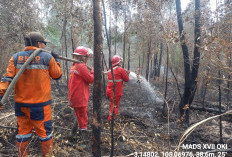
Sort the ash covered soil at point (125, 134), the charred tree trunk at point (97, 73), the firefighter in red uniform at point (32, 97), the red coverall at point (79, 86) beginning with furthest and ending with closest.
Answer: the red coverall at point (79, 86)
the ash covered soil at point (125, 134)
the firefighter in red uniform at point (32, 97)
the charred tree trunk at point (97, 73)

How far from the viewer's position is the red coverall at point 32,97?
239cm

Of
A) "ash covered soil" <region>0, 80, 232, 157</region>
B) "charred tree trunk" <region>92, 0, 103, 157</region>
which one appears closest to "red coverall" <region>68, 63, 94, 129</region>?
"ash covered soil" <region>0, 80, 232, 157</region>

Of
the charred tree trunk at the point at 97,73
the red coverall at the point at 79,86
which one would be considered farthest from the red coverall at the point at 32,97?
the red coverall at the point at 79,86

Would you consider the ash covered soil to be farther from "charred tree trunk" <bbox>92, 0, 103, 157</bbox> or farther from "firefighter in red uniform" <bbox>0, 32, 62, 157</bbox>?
"charred tree trunk" <bbox>92, 0, 103, 157</bbox>

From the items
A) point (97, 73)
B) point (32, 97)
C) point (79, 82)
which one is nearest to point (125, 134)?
point (97, 73)

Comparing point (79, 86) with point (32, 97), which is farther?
point (79, 86)

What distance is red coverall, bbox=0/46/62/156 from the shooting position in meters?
2.39

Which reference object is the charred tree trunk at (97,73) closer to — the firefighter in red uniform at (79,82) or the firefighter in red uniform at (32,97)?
the firefighter in red uniform at (32,97)

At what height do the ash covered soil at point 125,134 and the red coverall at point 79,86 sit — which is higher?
the red coverall at point 79,86

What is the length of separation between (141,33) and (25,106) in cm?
893

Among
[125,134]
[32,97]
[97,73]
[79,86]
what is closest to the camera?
[97,73]

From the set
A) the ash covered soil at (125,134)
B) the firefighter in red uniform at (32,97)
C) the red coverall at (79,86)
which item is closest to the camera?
the firefighter in red uniform at (32,97)

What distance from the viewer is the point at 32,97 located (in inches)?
94.7

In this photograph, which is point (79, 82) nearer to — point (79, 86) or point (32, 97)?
point (79, 86)
